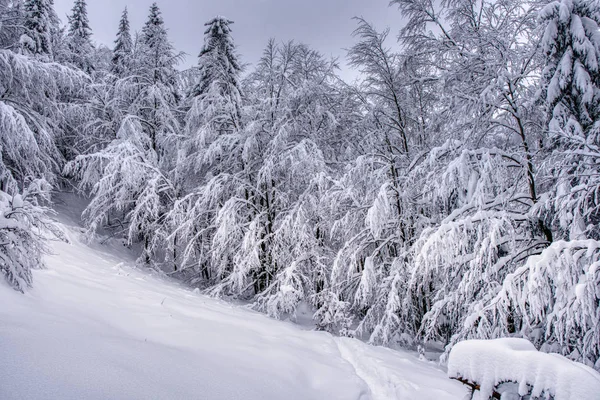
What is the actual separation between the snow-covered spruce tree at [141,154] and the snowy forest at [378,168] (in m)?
0.13

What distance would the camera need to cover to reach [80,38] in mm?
19828

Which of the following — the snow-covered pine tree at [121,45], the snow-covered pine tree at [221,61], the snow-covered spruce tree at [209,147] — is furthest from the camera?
the snow-covered pine tree at [121,45]

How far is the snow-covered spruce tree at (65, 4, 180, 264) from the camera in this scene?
435 inches

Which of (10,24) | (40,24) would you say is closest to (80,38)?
(40,24)

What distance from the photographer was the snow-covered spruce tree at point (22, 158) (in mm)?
3467

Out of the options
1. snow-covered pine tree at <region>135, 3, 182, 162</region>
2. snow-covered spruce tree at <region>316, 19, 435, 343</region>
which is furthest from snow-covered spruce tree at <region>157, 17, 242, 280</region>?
snow-covered spruce tree at <region>316, 19, 435, 343</region>

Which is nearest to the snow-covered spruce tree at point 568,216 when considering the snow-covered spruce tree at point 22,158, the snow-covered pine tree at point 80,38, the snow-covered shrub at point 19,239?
the snow-covered shrub at point 19,239

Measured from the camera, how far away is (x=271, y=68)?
10.3 metres

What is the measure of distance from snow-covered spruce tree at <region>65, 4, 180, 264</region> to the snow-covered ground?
677 centimetres

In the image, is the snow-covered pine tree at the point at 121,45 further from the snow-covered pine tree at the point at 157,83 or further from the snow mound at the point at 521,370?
the snow mound at the point at 521,370

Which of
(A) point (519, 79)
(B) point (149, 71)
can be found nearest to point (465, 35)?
(A) point (519, 79)

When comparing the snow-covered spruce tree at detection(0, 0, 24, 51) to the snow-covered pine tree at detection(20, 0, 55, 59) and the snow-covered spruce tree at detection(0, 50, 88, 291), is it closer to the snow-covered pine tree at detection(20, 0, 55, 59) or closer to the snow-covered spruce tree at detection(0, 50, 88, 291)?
the snow-covered pine tree at detection(20, 0, 55, 59)

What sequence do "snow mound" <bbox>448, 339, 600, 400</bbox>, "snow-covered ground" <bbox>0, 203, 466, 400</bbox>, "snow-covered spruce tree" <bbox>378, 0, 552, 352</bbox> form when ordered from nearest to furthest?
"snow mound" <bbox>448, 339, 600, 400</bbox> → "snow-covered ground" <bbox>0, 203, 466, 400</bbox> → "snow-covered spruce tree" <bbox>378, 0, 552, 352</bbox>

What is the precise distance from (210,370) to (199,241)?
29.6 feet
